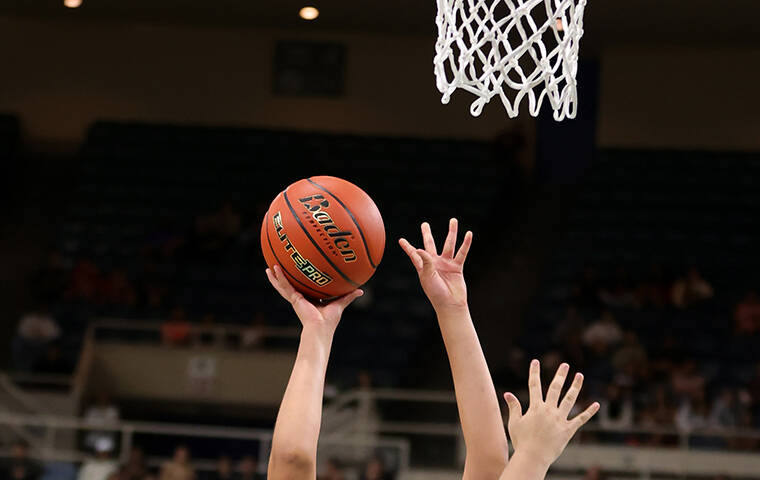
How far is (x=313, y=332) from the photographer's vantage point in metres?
2.39

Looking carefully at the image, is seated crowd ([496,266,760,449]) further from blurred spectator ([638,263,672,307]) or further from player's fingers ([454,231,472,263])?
player's fingers ([454,231,472,263])

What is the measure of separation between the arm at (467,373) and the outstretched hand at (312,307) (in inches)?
6.8

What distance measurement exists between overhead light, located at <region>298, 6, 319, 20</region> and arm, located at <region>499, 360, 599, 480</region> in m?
10.6

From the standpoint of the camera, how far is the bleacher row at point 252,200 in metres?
11.6

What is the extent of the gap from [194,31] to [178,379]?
17.3 ft

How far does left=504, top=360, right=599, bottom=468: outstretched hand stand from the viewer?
225 cm

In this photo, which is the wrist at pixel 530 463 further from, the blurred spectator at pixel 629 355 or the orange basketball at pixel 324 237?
the blurred spectator at pixel 629 355

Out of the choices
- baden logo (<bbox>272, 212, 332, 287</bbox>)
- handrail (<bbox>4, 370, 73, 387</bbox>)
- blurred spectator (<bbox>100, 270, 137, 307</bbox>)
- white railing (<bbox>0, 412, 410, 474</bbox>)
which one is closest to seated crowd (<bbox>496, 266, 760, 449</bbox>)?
white railing (<bbox>0, 412, 410, 474</bbox>)

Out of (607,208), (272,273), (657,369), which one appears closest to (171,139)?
(607,208)

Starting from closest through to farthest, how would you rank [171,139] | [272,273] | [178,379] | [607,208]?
1. [272,273]
2. [178,379]
3. [607,208]
4. [171,139]

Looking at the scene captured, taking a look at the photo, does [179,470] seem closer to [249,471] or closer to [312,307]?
[249,471]

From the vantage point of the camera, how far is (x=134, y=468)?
909cm

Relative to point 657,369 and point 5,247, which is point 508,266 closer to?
point 657,369

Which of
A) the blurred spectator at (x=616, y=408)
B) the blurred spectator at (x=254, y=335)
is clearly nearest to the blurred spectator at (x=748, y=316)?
the blurred spectator at (x=616, y=408)
